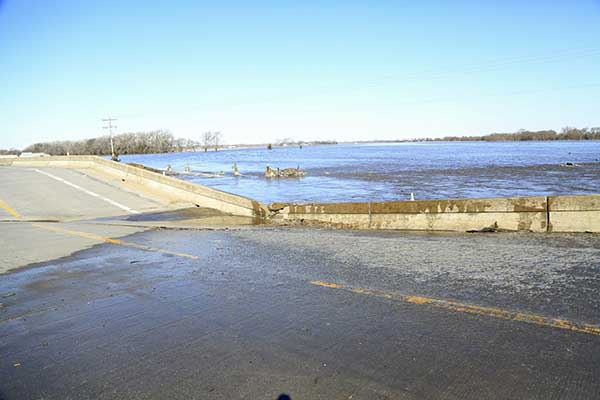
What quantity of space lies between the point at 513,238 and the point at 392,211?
3.38 metres

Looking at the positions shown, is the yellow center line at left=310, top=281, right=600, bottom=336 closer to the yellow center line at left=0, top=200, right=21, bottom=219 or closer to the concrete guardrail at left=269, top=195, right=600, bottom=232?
the concrete guardrail at left=269, top=195, right=600, bottom=232

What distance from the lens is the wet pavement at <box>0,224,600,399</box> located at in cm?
347

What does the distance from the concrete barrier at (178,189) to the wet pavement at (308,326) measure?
24.6 feet

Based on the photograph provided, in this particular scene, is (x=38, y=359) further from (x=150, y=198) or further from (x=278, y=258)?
(x=150, y=198)

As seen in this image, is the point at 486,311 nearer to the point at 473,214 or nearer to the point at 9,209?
the point at 473,214

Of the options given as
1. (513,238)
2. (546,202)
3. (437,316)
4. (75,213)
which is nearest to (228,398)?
(437,316)

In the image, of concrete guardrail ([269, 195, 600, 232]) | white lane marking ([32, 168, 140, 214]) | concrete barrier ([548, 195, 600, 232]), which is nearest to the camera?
concrete barrier ([548, 195, 600, 232])

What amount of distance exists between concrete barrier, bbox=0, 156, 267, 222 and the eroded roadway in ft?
22.8

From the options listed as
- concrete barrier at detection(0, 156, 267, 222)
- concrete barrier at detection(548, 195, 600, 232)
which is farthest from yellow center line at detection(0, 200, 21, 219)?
concrete barrier at detection(548, 195, 600, 232)

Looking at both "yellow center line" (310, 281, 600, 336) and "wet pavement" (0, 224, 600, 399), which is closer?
"wet pavement" (0, 224, 600, 399)

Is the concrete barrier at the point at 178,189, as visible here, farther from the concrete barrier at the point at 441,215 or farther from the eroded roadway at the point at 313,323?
the eroded roadway at the point at 313,323

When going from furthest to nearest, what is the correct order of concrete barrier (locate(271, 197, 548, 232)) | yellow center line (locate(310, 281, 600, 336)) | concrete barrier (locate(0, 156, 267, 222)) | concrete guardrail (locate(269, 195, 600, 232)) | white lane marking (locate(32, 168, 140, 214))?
white lane marking (locate(32, 168, 140, 214)) < concrete barrier (locate(0, 156, 267, 222)) < concrete barrier (locate(271, 197, 548, 232)) < concrete guardrail (locate(269, 195, 600, 232)) < yellow center line (locate(310, 281, 600, 336))

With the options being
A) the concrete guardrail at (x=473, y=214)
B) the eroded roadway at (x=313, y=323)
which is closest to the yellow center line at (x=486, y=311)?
the eroded roadway at (x=313, y=323)

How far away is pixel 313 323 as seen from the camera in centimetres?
475
